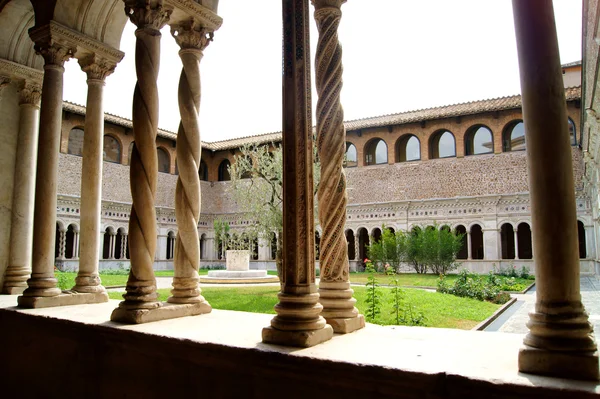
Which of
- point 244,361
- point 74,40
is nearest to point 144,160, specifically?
point 244,361

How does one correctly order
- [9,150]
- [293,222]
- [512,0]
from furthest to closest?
[9,150] → [293,222] → [512,0]

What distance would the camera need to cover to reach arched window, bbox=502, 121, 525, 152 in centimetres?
2247

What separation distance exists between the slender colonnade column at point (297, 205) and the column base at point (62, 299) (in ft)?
9.77

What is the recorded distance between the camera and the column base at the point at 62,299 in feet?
15.5

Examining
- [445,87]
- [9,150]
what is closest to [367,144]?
[445,87]

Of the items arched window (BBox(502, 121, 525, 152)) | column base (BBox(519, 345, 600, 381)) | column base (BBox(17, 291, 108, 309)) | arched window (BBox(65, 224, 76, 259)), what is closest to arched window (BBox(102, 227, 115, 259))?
arched window (BBox(65, 224, 76, 259))

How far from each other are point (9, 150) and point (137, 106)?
10.8ft

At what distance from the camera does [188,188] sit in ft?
13.8

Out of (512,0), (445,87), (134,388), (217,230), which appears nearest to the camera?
(512,0)

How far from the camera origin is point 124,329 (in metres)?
3.43

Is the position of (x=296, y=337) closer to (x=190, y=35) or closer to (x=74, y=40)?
(x=190, y=35)

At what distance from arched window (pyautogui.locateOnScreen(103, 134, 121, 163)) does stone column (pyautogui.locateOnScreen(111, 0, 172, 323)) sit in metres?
21.8

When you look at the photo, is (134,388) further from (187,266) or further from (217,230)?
(217,230)

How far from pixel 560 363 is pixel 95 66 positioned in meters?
5.41
